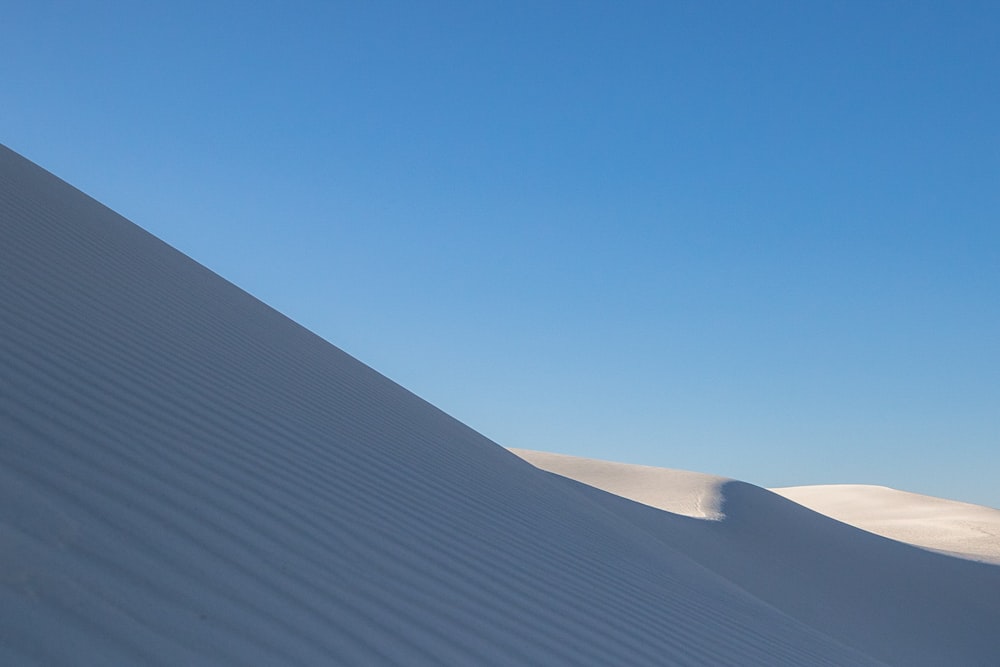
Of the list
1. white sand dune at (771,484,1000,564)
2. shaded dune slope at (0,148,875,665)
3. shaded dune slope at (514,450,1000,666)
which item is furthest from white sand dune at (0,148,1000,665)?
Result: white sand dune at (771,484,1000,564)

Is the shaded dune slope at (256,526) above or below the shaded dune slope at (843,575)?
below

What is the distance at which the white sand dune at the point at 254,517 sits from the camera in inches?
114

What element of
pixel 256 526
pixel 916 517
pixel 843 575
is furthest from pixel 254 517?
pixel 916 517

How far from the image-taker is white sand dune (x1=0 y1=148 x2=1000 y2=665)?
288 centimetres

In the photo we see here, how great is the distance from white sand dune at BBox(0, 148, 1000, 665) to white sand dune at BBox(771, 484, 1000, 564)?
568 inches

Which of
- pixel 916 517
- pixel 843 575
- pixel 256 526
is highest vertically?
pixel 916 517

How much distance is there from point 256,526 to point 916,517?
94.7ft

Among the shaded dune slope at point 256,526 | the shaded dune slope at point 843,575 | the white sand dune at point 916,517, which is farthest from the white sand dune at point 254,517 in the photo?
the white sand dune at point 916,517

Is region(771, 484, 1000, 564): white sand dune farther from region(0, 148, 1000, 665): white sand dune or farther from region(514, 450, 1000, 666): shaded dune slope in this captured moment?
region(0, 148, 1000, 665): white sand dune

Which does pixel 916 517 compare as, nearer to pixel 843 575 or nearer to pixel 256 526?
pixel 843 575

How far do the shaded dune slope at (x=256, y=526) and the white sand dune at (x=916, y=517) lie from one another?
1468cm

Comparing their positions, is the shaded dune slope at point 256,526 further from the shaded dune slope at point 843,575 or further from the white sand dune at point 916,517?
the white sand dune at point 916,517

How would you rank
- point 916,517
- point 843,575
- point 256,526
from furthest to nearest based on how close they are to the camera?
point 916,517 < point 843,575 < point 256,526

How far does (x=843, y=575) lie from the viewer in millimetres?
15586
